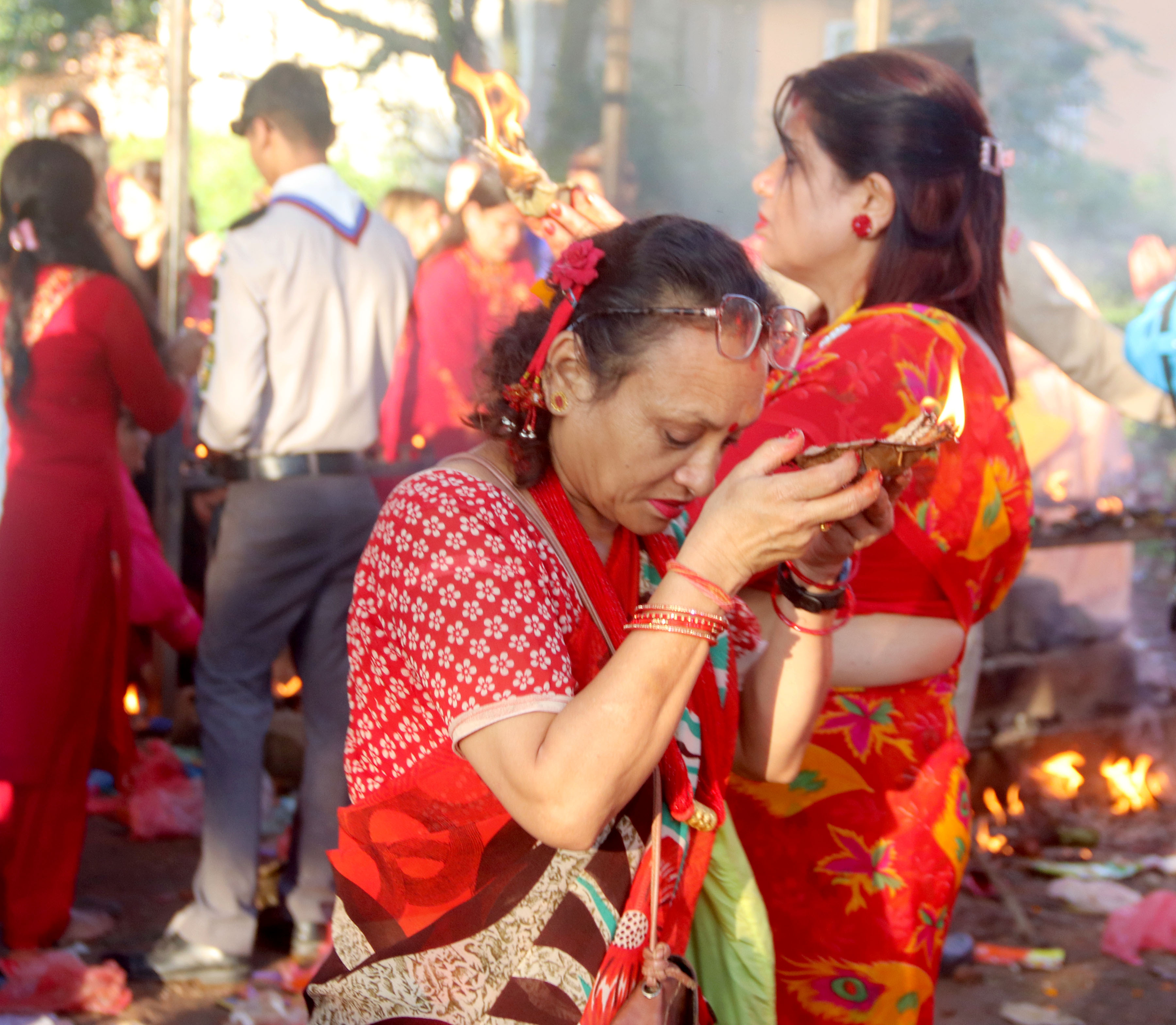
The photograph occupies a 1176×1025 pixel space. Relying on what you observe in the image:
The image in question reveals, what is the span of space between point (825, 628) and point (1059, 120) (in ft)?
25.2

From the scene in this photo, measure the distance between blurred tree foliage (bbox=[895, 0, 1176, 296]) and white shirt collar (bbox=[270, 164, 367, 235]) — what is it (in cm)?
513

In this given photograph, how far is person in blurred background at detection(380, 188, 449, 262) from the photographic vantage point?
5.81 meters

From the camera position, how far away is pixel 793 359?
1.75 metres

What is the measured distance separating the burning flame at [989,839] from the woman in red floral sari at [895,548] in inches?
127

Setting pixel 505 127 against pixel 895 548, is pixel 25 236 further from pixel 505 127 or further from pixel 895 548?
pixel 895 548

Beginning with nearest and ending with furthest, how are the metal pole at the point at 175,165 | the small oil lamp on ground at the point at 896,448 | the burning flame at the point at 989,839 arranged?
1. the small oil lamp on ground at the point at 896,448
2. the metal pole at the point at 175,165
3. the burning flame at the point at 989,839

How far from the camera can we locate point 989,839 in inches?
201

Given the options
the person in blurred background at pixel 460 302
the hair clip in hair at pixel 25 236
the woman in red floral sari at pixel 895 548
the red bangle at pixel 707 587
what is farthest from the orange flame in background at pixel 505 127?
the person in blurred background at pixel 460 302

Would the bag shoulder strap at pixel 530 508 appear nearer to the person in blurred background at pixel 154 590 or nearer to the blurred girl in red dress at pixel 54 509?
the blurred girl in red dress at pixel 54 509

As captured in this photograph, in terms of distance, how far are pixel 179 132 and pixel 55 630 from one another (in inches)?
87.2

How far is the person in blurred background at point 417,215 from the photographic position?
19.1 ft

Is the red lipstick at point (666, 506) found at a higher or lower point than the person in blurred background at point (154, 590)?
higher

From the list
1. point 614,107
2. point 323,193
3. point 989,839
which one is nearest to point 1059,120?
point 614,107

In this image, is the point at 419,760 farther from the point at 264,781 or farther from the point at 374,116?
the point at 374,116
